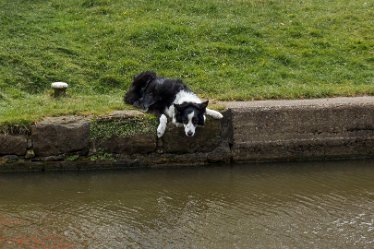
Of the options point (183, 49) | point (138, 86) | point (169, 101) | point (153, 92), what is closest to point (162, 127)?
point (169, 101)

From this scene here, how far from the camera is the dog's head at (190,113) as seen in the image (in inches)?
407

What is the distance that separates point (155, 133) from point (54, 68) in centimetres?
393

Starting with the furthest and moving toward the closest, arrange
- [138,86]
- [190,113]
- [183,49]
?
[183,49], [138,86], [190,113]

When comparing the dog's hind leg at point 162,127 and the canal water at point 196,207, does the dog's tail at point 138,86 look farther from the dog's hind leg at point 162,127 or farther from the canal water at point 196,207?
the canal water at point 196,207

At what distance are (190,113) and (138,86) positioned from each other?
1533 mm

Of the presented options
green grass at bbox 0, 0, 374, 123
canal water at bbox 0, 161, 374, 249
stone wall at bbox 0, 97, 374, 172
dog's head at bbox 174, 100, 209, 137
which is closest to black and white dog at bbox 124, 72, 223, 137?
dog's head at bbox 174, 100, 209, 137

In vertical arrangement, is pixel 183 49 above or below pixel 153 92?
above

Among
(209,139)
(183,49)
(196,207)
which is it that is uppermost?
(183,49)

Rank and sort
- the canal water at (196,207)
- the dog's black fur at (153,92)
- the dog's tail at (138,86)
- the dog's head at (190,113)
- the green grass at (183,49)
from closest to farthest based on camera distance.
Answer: the canal water at (196,207) → the dog's head at (190,113) → the dog's black fur at (153,92) → the dog's tail at (138,86) → the green grass at (183,49)

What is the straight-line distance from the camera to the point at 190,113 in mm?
10336

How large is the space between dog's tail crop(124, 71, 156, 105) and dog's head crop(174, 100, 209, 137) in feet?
3.94

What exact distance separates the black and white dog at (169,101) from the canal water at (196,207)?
79 centimetres

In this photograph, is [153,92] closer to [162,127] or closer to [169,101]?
[169,101]

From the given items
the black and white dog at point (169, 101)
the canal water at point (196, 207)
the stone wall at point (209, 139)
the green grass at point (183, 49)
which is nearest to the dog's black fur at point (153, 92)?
the black and white dog at point (169, 101)
